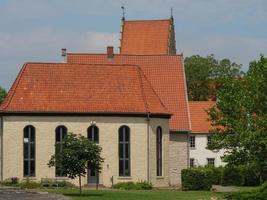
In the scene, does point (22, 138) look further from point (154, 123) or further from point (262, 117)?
point (262, 117)

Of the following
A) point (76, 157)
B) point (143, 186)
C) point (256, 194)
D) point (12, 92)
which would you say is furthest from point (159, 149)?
point (256, 194)

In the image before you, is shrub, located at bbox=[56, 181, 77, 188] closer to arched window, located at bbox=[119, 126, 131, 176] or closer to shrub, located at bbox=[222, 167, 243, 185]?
arched window, located at bbox=[119, 126, 131, 176]

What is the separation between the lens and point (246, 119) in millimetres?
48250

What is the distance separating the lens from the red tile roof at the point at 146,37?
80312 mm

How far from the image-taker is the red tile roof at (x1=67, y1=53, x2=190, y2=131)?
208 feet

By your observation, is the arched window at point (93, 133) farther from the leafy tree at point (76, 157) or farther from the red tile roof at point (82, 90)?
the leafy tree at point (76, 157)

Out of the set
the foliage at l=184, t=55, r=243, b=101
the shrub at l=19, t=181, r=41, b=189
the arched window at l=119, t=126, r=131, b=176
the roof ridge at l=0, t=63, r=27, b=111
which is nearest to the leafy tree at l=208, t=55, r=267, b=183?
the arched window at l=119, t=126, r=131, b=176

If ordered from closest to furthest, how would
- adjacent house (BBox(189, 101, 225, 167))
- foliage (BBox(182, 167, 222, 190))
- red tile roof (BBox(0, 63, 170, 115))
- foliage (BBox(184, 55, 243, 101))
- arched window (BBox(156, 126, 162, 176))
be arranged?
foliage (BBox(182, 167, 222, 190)), red tile roof (BBox(0, 63, 170, 115)), arched window (BBox(156, 126, 162, 176)), adjacent house (BBox(189, 101, 225, 167)), foliage (BBox(184, 55, 243, 101))

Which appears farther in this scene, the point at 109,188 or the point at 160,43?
the point at 160,43

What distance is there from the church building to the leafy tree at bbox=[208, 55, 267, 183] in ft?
31.8

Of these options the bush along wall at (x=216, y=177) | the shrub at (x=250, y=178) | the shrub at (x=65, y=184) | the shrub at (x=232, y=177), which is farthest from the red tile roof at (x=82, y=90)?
the shrub at (x=250, y=178)

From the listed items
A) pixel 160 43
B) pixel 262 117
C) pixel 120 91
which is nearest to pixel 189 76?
pixel 160 43

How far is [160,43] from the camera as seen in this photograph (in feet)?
264

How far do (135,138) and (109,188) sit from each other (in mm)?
4400
